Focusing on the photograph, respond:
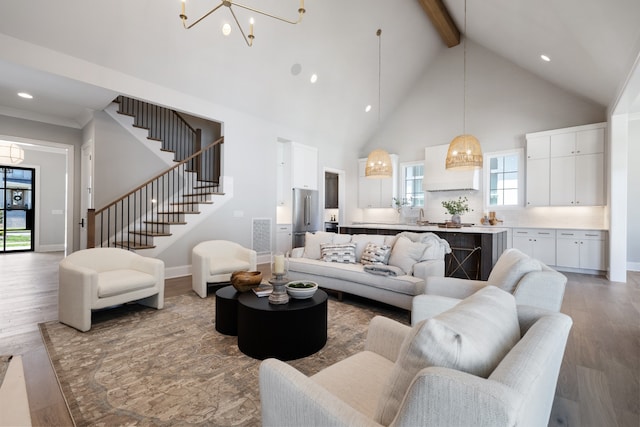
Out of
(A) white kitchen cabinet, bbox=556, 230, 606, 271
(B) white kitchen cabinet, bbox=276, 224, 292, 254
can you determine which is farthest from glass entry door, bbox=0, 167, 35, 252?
(A) white kitchen cabinet, bbox=556, 230, 606, 271

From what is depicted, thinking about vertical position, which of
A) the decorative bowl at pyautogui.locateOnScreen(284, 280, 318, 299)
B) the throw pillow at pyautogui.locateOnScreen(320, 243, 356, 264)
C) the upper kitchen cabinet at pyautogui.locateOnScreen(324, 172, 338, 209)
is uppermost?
the upper kitchen cabinet at pyautogui.locateOnScreen(324, 172, 338, 209)

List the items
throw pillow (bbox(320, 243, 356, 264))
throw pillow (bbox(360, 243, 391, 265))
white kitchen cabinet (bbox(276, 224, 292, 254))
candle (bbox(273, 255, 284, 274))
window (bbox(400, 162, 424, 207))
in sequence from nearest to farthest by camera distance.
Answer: candle (bbox(273, 255, 284, 274)) → throw pillow (bbox(360, 243, 391, 265)) → throw pillow (bbox(320, 243, 356, 264)) → white kitchen cabinet (bbox(276, 224, 292, 254)) → window (bbox(400, 162, 424, 207))

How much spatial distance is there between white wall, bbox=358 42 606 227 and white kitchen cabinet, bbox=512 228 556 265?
0.43 meters

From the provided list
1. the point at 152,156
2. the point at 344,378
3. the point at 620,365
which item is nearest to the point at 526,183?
the point at 620,365

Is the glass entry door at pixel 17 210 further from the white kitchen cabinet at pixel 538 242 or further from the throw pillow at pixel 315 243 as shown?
the white kitchen cabinet at pixel 538 242

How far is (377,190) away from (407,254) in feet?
16.0

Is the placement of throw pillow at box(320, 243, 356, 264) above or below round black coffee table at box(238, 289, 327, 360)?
above

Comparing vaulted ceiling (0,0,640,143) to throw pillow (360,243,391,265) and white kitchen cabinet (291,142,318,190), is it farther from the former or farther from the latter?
throw pillow (360,243,391,265)

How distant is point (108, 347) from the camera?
8.54 ft

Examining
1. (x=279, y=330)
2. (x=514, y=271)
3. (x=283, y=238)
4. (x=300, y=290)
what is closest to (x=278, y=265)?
(x=300, y=290)

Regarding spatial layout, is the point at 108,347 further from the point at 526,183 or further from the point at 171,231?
the point at 526,183

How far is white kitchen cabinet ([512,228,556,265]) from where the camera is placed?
19.1 ft

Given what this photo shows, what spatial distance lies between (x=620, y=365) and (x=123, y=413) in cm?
351

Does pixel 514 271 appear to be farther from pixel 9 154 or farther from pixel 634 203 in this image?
pixel 9 154
